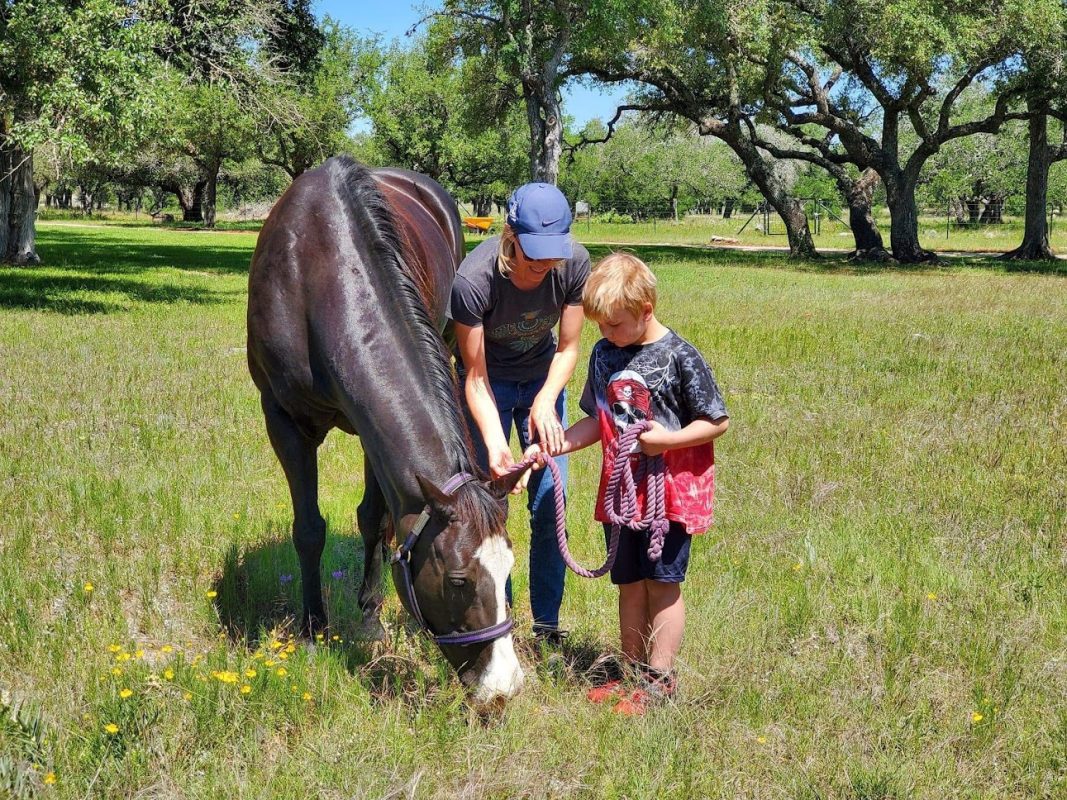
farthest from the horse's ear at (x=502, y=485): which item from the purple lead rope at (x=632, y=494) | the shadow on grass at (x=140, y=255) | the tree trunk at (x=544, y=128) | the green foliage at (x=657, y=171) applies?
the green foliage at (x=657, y=171)

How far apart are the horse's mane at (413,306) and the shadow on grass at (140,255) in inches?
693

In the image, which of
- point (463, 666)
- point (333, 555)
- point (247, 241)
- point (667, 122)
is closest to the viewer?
point (463, 666)

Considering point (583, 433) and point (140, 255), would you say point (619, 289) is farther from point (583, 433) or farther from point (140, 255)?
point (140, 255)

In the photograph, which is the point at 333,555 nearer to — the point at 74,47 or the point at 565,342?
the point at 565,342

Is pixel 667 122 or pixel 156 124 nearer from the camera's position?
pixel 156 124

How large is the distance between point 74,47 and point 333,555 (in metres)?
9.56

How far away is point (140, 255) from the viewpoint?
2530 cm

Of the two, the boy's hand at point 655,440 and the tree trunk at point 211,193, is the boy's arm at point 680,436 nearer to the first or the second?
the boy's hand at point 655,440

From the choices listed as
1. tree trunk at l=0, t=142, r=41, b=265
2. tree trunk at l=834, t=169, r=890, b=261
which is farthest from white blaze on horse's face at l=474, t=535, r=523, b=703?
tree trunk at l=834, t=169, r=890, b=261

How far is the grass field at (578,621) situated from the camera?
2.90 m

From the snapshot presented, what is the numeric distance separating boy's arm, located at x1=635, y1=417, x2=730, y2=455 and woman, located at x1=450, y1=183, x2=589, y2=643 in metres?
0.35

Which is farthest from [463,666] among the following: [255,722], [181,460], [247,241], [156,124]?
[247,241]

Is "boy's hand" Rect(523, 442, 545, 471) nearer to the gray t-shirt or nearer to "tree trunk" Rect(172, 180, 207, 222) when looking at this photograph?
the gray t-shirt

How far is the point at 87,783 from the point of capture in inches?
107
